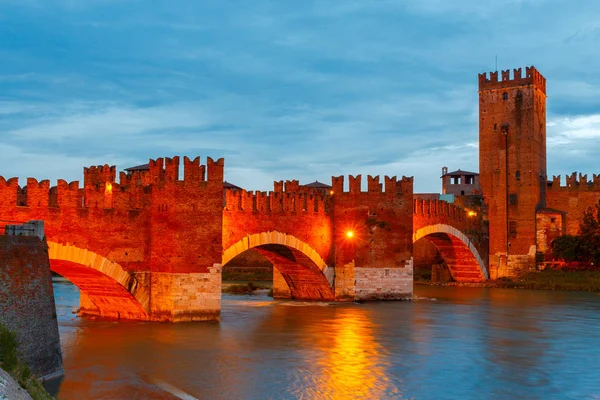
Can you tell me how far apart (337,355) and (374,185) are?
13.6 m

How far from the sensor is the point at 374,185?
30.7 metres

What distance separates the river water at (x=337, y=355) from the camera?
46.5ft

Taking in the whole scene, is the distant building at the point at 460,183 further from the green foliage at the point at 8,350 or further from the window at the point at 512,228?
the green foliage at the point at 8,350

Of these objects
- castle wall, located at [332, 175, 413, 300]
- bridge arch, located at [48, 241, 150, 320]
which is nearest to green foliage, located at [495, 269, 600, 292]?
castle wall, located at [332, 175, 413, 300]

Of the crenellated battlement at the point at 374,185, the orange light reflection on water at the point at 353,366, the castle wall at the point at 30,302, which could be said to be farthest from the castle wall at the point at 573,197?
the castle wall at the point at 30,302

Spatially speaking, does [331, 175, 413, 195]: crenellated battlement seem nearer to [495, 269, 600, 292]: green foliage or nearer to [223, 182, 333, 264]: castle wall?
[223, 182, 333, 264]: castle wall

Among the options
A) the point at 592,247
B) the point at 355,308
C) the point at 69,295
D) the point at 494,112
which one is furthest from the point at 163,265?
the point at 494,112

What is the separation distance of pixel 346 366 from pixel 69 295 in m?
17.9

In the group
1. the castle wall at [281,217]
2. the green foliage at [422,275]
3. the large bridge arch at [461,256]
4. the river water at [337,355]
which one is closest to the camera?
the river water at [337,355]

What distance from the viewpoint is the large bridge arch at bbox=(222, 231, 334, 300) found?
26.4 metres

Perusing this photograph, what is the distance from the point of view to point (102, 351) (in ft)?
56.6

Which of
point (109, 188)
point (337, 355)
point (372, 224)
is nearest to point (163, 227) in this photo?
point (109, 188)

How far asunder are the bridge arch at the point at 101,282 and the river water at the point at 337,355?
0.74m

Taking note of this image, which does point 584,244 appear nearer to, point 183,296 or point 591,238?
point 591,238
